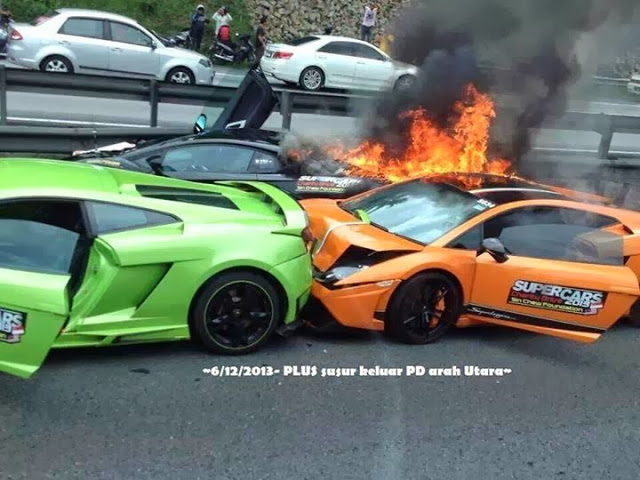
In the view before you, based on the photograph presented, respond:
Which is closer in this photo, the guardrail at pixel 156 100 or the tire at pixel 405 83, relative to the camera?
the tire at pixel 405 83

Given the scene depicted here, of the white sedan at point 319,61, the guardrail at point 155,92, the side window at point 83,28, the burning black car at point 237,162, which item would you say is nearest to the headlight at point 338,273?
the burning black car at point 237,162

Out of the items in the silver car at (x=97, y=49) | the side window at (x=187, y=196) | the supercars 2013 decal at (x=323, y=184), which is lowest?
the supercars 2013 decal at (x=323, y=184)

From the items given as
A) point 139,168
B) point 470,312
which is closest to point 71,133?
point 139,168

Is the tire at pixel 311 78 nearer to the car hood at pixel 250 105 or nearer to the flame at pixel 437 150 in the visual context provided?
the car hood at pixel 250 105

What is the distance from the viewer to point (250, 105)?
9133 mm

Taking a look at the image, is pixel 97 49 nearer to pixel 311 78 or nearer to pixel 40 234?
pixel 311 78

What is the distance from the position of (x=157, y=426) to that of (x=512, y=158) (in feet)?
20.0

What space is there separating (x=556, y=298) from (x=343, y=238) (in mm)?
1695

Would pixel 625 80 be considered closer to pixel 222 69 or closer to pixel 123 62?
pixel 123 62

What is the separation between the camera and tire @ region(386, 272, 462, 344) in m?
5.59

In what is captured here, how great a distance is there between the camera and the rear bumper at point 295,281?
523 cm

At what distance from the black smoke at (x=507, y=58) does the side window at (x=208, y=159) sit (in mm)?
1810

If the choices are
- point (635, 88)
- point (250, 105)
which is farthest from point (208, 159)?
point (635, 88)

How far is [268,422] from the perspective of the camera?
446 centimetres
